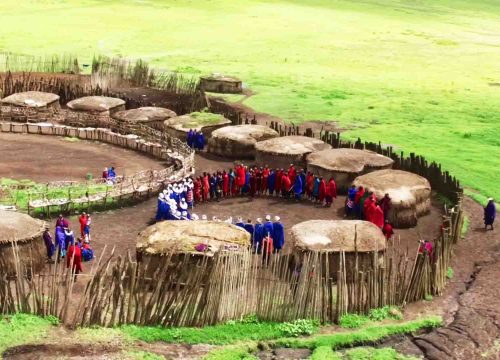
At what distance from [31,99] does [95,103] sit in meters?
2.59

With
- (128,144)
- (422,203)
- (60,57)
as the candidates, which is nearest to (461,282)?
(422,203)

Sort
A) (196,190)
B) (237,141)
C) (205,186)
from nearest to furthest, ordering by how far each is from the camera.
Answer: (196,190)
(205,186)
(237,141)

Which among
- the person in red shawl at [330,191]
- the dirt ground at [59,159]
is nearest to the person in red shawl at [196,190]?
the dirt ground at [59,159]

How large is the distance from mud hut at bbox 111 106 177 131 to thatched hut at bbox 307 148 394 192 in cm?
772

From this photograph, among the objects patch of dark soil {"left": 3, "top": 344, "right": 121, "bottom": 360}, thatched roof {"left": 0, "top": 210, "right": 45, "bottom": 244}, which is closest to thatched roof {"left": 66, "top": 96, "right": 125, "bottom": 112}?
thatched roof {"left": 0, "top": 210, "right": 45, "bottom": 244}

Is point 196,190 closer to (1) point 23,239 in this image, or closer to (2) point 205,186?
(2) point 205,186

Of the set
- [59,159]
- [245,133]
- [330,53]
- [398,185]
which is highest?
Result: [398,185]

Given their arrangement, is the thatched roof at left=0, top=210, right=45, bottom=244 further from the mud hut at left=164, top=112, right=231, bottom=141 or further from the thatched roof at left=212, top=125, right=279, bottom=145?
the mud hut at left=164, top=112, right=231, bottom=141

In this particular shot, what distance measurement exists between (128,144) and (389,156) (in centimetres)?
924

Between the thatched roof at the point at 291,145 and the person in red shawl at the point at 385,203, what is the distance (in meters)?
4.90

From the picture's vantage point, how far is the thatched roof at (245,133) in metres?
24.6

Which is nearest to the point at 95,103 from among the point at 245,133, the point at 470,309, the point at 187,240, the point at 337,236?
the point at 245,133

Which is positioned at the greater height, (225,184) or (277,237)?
(277,237)

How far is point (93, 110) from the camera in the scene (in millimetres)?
28094
